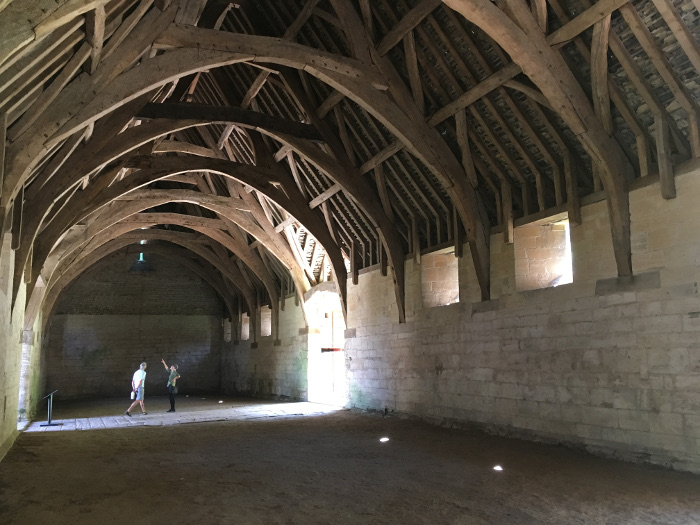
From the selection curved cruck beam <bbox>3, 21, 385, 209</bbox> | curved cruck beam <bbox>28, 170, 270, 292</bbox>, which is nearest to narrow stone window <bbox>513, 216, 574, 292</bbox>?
curved cruck beam <bbox>3, 21, 385, 209</bbox>

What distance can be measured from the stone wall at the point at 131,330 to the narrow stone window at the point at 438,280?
11.1 m

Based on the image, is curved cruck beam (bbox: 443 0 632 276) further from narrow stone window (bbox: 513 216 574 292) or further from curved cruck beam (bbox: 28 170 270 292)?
curved cruck beam (bbox: 28 170 270 292)

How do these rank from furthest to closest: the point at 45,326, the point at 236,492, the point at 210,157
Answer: the point at 45,326, the point at 210,157, the point at 236,492

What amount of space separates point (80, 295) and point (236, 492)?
14657 mm

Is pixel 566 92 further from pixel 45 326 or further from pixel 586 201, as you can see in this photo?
pixel 45 326

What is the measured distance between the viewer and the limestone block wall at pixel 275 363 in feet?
41.4

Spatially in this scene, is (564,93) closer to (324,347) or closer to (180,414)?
(324,347)

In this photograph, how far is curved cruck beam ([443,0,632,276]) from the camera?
17.5 ft

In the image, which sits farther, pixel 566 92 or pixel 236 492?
pixel 566 92

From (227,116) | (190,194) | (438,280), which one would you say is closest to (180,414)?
(190,194)

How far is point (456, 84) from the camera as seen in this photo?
668cm

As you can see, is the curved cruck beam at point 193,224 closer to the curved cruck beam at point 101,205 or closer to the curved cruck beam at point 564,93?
the curved cruck beam at point 101,205

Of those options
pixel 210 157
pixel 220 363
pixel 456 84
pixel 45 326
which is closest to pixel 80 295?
pixel 45 326

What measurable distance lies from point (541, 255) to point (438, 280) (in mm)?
1985
